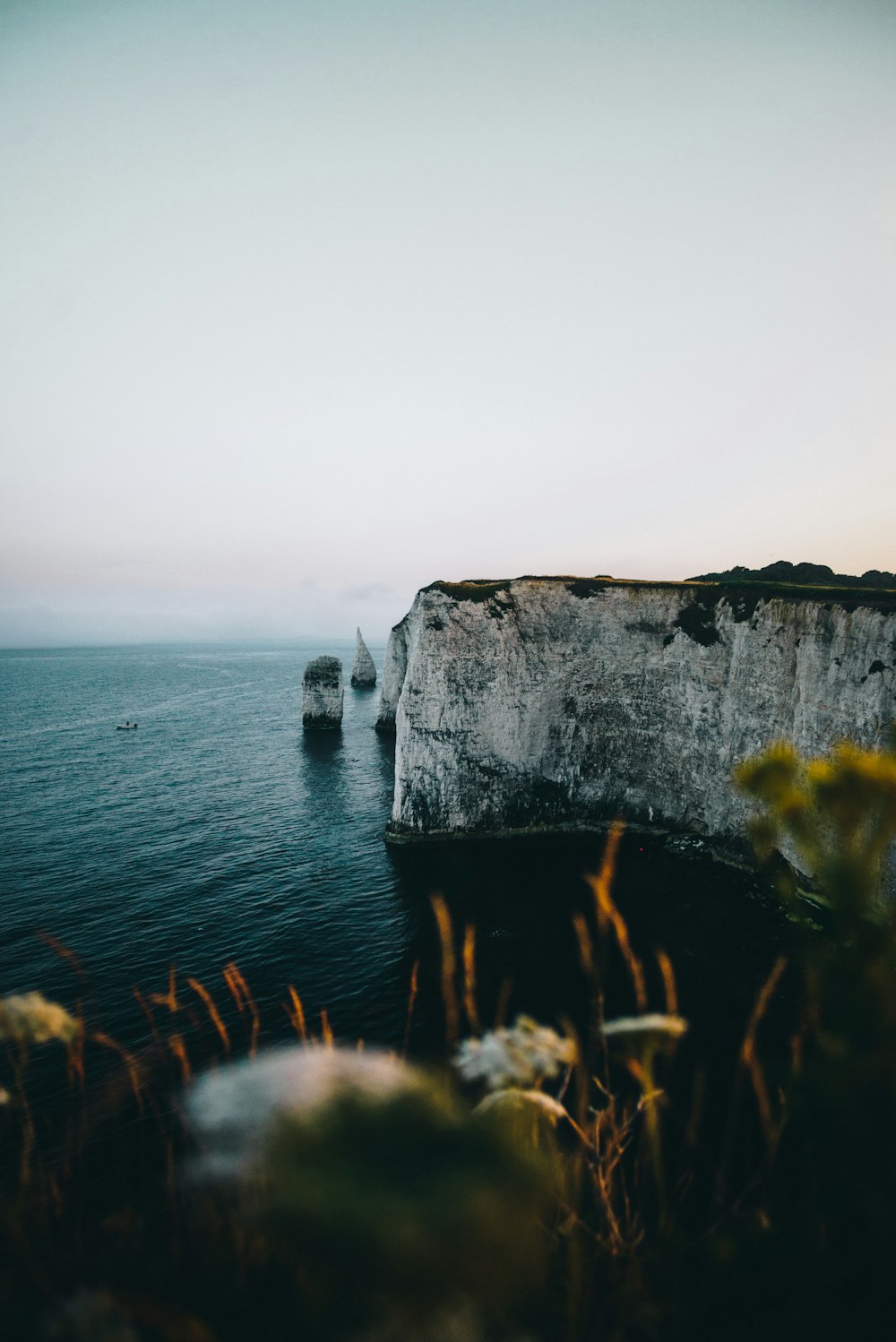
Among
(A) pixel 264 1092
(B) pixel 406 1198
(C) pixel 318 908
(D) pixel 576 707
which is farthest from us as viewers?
(D) pixel 576 707

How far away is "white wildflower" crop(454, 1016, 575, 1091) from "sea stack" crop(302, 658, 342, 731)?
67541 mm

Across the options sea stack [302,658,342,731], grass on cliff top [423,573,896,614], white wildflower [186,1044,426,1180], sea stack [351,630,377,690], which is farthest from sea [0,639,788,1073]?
sea stack [351,630,377,690]

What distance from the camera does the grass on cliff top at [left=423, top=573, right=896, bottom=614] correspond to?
24.5m

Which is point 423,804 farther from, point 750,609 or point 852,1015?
point 852,1015

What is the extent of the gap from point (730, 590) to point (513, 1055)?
34.1 m

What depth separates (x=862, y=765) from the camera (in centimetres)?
359

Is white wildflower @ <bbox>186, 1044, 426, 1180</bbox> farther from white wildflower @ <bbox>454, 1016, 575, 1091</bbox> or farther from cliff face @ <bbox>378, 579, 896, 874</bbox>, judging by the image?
cliff face @ <bbox>378, 579, 896, 874</bbox>

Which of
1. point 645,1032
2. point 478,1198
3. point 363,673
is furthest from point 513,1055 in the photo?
point 363,673

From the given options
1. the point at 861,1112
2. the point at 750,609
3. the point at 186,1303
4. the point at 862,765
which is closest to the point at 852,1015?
the point at 861,1112

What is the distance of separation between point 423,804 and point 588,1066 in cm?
3118

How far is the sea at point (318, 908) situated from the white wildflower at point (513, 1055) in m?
4.05

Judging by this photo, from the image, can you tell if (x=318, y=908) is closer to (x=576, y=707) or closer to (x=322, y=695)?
(x=576, y=707)

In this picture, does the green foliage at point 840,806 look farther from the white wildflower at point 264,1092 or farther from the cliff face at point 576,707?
the cliff face at point 576,707

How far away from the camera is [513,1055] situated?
4.35m
